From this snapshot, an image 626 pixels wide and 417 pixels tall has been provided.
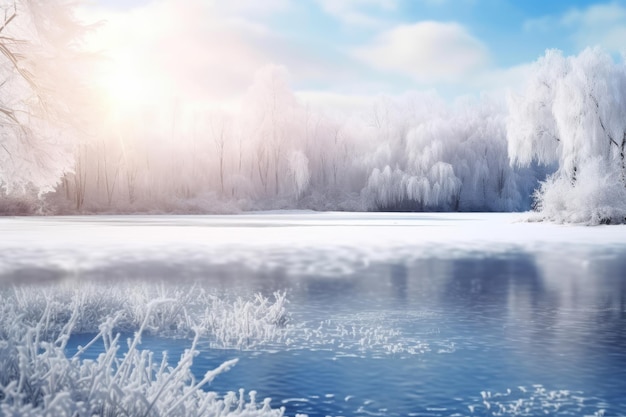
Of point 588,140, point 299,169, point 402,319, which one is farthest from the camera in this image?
point 299,169

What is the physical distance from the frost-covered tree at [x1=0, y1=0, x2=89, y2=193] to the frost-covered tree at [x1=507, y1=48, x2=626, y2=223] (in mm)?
24208

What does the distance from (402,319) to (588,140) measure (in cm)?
2601

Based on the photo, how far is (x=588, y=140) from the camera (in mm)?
32531

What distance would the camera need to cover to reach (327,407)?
5.67 meters

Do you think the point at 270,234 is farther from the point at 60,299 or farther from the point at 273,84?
the point at 273,84

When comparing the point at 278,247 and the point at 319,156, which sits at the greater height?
the point at 319,156

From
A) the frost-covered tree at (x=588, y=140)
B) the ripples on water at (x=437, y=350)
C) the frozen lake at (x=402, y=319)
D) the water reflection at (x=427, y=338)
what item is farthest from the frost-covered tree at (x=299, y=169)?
the ripples on water at (x=437, y=350)

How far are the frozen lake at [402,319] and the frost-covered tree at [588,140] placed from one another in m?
10.8

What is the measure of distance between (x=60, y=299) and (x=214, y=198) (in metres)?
42.0

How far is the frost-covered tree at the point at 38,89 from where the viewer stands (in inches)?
442

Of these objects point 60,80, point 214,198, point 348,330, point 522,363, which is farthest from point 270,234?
point 214,198

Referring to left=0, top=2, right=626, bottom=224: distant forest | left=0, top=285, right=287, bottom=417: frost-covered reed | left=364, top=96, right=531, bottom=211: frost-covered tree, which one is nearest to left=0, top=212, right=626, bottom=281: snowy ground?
left=0, top=285, right=287, bottom=417: frost-covered reed

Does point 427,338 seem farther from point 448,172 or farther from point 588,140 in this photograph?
point 448,172

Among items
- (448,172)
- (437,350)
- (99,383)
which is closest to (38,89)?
(437,350)
